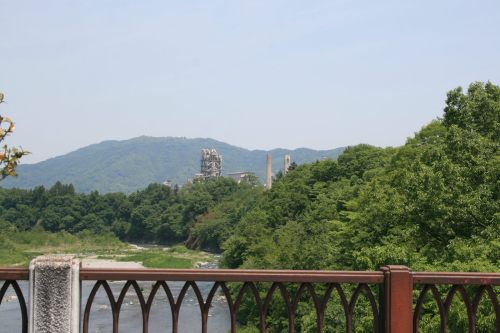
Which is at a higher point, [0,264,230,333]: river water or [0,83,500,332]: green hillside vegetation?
[0,83,500,332]: green hillside vegetation

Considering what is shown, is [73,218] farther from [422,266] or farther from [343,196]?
[422,266]

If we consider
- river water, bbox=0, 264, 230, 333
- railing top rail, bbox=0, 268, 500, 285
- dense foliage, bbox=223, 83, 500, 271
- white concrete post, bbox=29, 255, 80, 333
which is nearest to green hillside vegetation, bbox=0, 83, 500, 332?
dense foliage, bbox=223, 83, 500, 271

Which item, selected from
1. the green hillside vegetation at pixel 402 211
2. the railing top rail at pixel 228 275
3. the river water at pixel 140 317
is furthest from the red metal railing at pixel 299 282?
the river water at pixel 140 317

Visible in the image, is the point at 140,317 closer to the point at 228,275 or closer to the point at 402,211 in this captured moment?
the point at 402,211

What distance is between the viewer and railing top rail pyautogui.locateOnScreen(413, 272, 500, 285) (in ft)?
17.4

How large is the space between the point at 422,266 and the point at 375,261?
2.22 metres

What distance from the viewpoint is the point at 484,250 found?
704 inches

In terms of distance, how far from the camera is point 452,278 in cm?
530

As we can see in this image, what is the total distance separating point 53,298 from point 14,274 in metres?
0.35

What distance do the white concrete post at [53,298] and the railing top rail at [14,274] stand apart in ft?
0.24

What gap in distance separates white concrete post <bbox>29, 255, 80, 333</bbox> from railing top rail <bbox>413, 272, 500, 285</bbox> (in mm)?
2652

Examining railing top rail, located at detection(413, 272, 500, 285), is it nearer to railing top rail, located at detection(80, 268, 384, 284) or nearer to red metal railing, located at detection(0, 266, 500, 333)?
red metal railing, located at detection(0, 266, 500, 333)

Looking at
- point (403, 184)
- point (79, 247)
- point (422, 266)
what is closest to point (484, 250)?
point (422, 266)

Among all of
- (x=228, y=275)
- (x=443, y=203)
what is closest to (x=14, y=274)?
(x=228, y=275)
